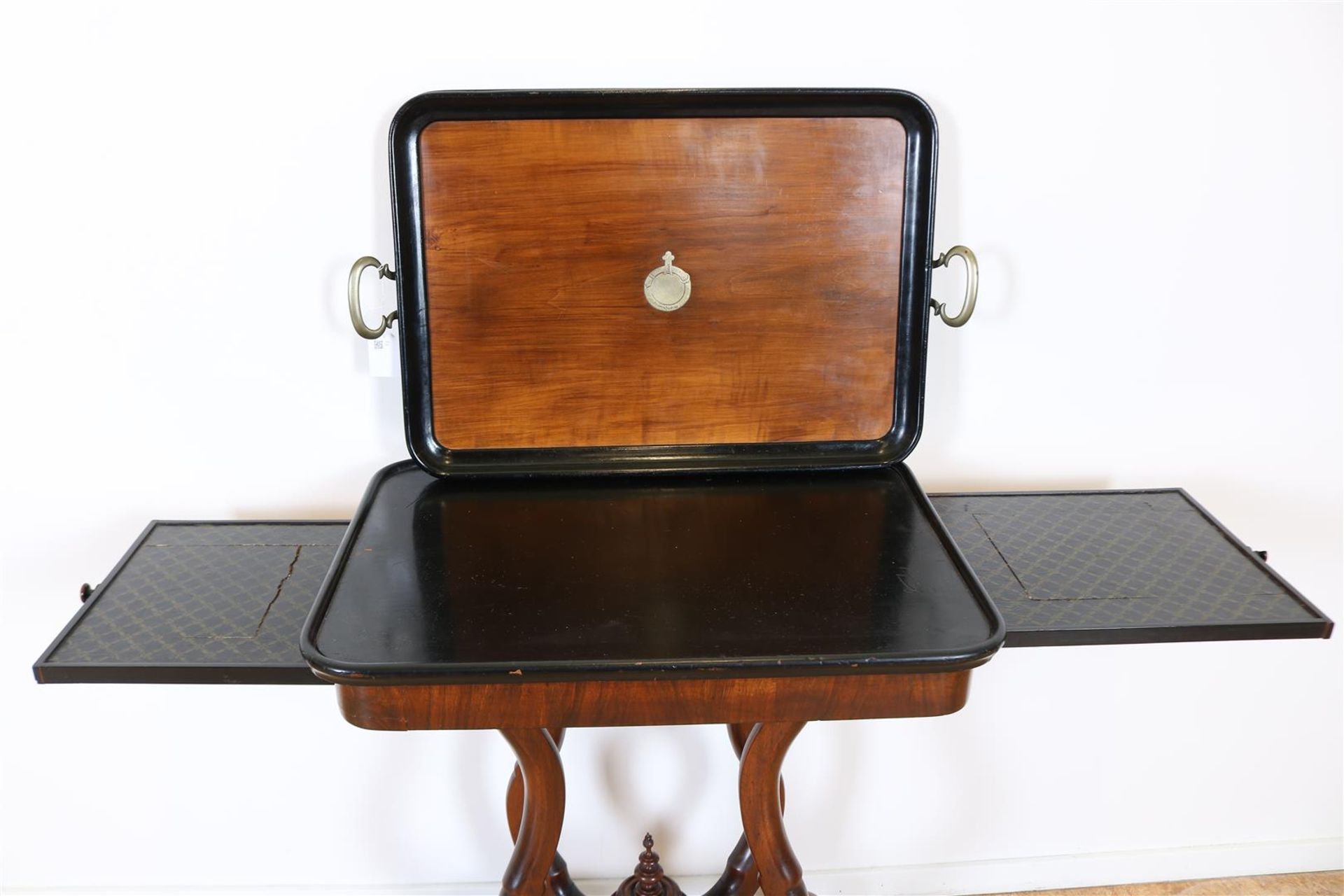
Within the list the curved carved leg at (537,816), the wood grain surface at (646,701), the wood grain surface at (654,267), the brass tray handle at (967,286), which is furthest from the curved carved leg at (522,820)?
the brass tray handle at (967,286)

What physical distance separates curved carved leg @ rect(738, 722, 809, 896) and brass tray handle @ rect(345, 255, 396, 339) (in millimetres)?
637

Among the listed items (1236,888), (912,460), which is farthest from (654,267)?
(1236,888)

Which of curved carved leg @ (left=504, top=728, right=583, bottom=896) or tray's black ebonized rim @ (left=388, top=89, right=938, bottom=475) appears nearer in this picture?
tray's black ebonized rim @ (left=388, top=89, right=938, bottom=475)

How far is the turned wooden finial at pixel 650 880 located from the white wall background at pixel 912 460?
20 centimetres

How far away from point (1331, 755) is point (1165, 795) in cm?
27

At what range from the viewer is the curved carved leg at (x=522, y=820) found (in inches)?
56.8

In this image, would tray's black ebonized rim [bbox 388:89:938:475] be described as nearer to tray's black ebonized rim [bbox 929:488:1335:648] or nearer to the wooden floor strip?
tray's black ebonized rim [bbox 929:488:1335:648]

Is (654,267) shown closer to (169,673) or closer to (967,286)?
(967,286)

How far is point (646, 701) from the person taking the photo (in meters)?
1.04

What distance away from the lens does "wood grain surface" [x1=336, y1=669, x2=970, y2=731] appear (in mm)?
1025

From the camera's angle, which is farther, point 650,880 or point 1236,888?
point 1236,888

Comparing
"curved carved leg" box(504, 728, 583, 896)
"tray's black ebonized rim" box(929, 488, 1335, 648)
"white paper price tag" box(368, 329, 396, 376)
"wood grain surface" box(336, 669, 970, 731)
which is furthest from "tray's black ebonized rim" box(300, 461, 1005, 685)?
"white paper price tag" box(368, 329, 396, 376)

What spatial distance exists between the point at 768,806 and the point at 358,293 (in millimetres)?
763

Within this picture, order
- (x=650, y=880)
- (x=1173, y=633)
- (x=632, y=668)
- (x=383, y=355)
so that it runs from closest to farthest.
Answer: (x=632, y=668)
(x=1173, y=633)
(x=383, y=355)
(x=650, y=880)
